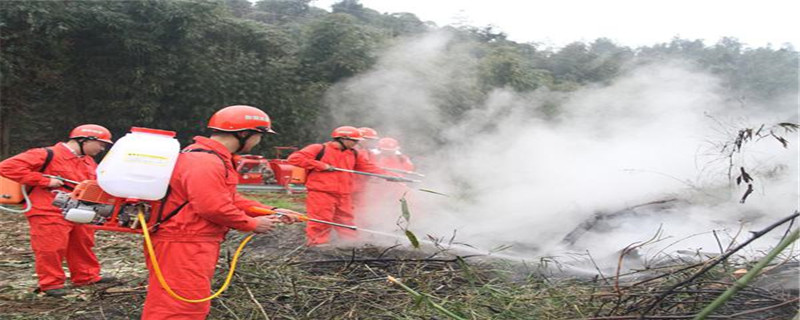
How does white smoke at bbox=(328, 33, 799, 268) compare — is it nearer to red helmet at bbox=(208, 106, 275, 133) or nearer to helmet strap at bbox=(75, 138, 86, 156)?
red helmet at bbox=(208, 106, 275, 133)

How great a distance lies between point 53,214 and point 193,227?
2432mm

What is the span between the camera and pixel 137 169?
3.45 metres

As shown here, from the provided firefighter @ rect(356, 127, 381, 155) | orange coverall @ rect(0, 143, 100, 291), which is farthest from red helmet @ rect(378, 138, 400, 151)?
orange coverall @ rect(0, 143, 100, 291)

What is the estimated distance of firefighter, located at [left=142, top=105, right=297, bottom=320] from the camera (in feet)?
11.3

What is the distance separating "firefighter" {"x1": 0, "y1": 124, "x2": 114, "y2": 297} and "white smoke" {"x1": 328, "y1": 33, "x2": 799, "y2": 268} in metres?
4.09

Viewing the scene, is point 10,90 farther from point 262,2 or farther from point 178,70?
point 262,2

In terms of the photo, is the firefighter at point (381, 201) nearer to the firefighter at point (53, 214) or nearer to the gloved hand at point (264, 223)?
the firefighter at point (53, 214)

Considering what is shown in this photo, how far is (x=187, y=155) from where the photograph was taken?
11.7 ft

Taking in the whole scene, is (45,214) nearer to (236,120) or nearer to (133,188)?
(133,188)

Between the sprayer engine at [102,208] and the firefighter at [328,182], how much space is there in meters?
3.46

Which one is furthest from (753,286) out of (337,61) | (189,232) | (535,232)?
(337,61)

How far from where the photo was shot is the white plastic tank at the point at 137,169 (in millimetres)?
3449

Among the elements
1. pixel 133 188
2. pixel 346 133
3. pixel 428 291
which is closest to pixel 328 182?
pixel 346 133

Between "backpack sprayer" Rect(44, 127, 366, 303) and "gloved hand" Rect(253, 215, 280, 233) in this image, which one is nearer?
"backpack sprayer" Rect(44, 127, 366, 303)
